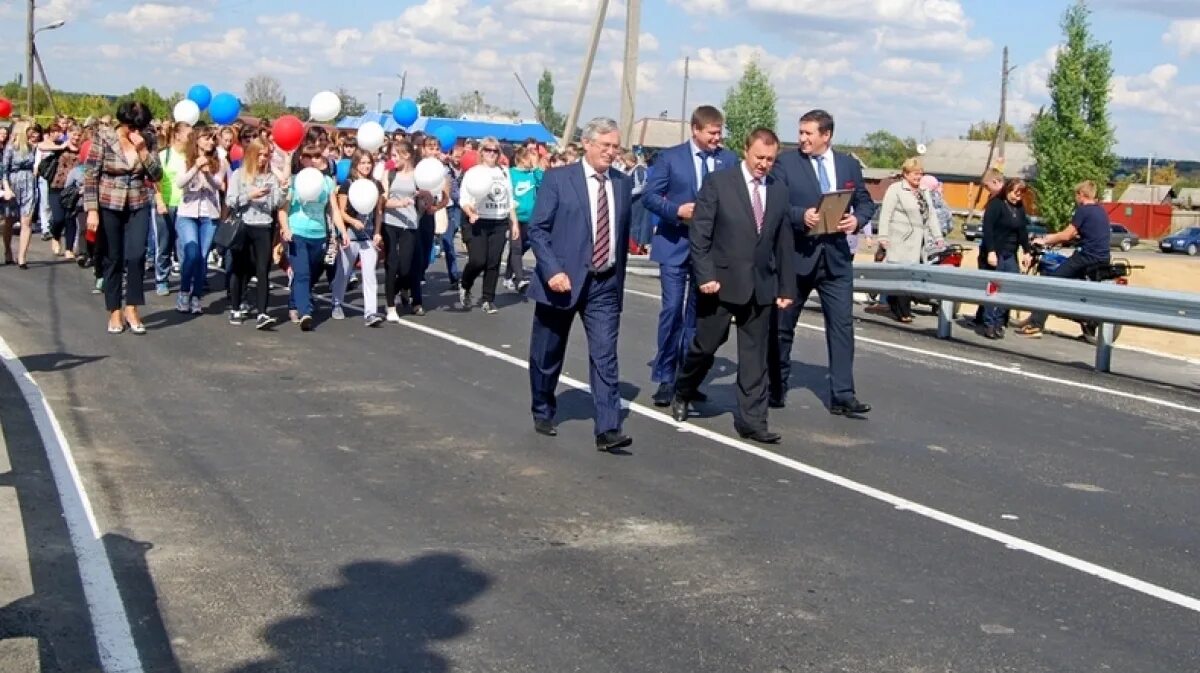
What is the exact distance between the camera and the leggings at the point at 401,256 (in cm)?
1547

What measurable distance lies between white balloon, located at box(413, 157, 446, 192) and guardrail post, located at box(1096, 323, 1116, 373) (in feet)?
22.0

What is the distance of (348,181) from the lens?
49.9ft

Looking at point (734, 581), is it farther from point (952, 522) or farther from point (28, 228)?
point (28, 228)

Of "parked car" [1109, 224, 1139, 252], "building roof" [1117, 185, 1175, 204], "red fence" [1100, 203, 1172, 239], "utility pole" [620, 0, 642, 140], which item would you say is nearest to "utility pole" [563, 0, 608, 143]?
"utility pole" [620, 0, 642, 140]

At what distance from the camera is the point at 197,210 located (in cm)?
1525

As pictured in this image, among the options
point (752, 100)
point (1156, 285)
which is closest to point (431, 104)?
point (752, 100)

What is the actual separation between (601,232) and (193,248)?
710 cm

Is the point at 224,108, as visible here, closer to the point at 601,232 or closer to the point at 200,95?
the point at 200,95

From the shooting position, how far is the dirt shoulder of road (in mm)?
18695

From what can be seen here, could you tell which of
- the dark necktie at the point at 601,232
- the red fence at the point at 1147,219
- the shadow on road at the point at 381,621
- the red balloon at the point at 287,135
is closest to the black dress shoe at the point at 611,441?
the dark necktie at the point at 601,232

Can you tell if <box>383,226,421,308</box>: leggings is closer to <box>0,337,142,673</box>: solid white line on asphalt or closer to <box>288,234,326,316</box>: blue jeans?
<box>288,234,326,316</box>: blue jeans

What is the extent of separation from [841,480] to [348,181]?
8134mm

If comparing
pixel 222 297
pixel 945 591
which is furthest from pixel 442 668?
pixel 222 297

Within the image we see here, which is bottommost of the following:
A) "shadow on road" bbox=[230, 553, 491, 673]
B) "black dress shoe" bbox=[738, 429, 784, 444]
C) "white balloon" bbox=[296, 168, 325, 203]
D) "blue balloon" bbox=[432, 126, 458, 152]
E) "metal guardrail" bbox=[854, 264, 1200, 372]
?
"shadow on road" bbox=[230, 553, 491, 673]
